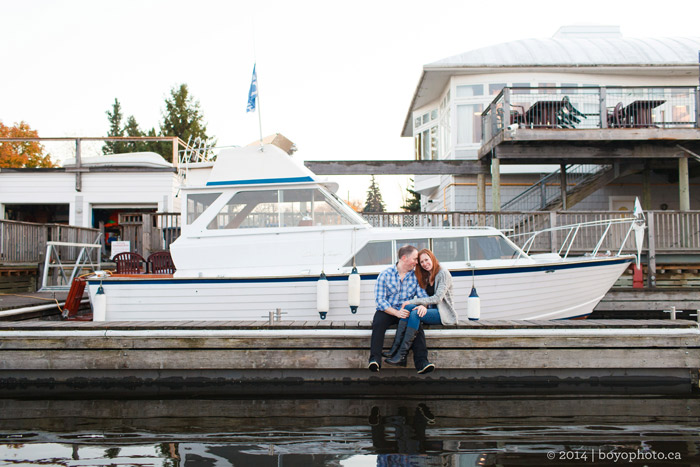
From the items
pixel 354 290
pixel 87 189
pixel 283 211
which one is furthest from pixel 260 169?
pixel 87 189

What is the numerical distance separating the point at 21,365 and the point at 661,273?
1309cm

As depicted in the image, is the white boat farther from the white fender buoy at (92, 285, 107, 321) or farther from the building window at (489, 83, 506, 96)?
the building window at (489, 83, 506, 96)

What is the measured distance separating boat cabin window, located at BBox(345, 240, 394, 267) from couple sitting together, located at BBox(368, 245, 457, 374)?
2263 millimetres

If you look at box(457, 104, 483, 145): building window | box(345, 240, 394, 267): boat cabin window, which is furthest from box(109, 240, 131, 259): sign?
box(457, 104, 483, 145): building window

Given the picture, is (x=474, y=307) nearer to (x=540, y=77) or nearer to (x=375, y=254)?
(x=375, y=254)

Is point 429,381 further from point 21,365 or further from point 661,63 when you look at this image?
point 661,63

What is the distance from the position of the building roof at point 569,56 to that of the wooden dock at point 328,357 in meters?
13.3

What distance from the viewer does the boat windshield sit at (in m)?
8.88

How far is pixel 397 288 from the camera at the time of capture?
6.11m

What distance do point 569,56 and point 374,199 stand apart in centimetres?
6289

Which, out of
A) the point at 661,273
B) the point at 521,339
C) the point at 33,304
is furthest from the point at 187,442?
the point at 661,273

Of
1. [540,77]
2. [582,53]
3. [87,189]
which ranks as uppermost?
[582,53]

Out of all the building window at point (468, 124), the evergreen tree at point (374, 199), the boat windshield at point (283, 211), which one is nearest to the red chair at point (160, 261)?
the boat windshield at point (283, 211)

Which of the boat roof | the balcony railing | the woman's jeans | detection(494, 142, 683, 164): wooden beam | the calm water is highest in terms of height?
the balcony railing
